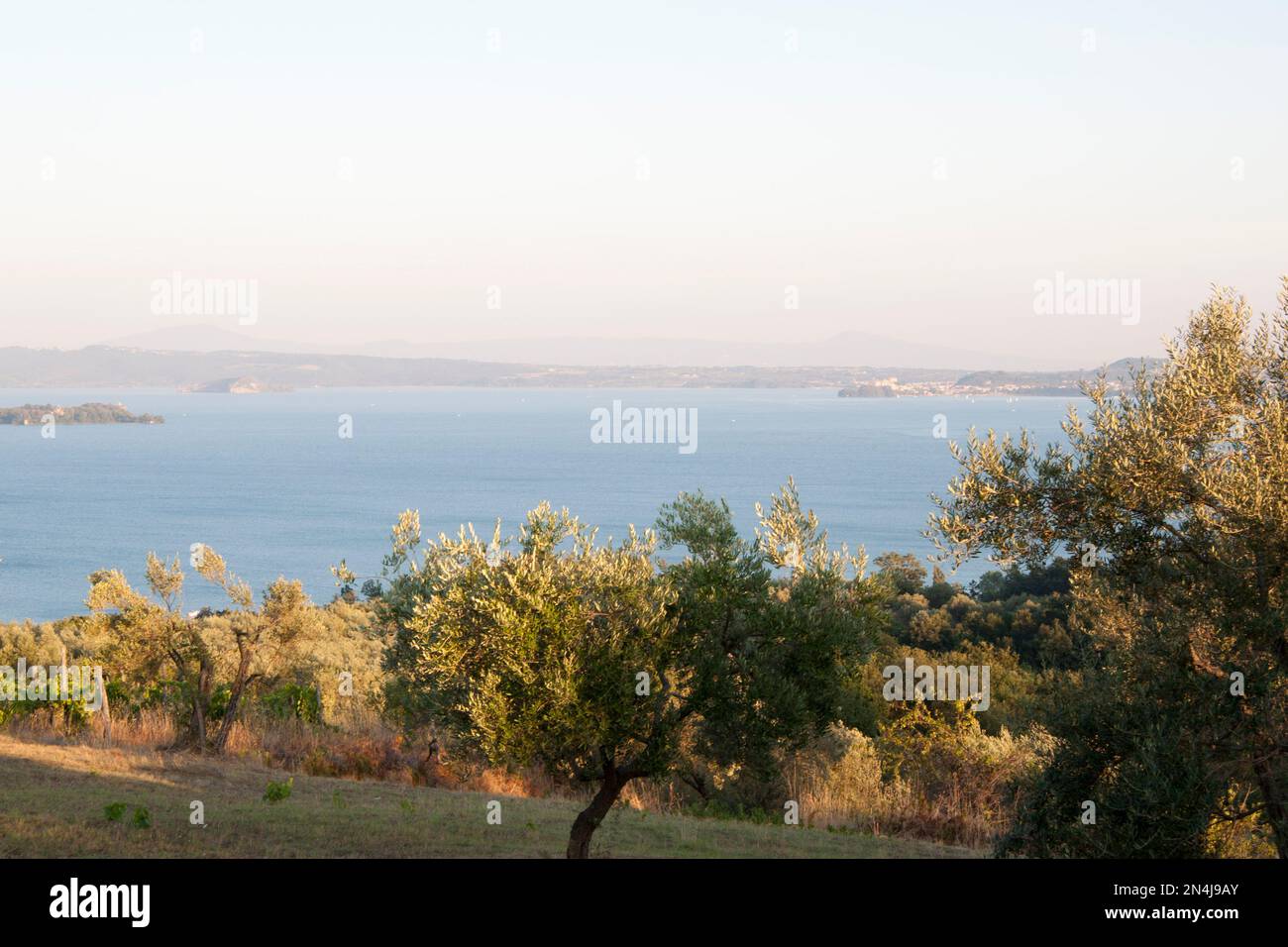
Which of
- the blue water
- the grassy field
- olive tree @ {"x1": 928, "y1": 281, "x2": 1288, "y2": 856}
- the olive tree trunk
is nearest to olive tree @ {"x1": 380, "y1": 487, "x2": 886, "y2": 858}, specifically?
the olive tree trunk

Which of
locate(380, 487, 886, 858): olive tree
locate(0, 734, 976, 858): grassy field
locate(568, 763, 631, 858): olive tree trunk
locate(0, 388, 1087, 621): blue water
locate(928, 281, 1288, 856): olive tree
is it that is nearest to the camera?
locate(928, 281, 1288, 856): olive tree

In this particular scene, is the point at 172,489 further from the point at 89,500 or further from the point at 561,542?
the point at 561,542

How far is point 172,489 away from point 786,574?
523ft

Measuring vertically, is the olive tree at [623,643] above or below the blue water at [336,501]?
above

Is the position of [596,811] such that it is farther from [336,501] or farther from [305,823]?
[336,501]

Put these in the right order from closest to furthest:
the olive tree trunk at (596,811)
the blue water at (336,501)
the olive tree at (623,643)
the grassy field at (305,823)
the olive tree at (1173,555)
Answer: the olive tree at (1173,555) < the olive tree at (623,643) < the olive tree trunk at (596,811) < the grassy field at (305,823) < the blue water at (336,501)

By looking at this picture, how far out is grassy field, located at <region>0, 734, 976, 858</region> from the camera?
11.3 meters

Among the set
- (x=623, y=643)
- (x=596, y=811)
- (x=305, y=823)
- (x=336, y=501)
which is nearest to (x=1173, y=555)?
(x=623, y=643)

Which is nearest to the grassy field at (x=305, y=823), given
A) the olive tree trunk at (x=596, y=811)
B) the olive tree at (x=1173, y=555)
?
the olive tree trunk at (x=596, y=811)

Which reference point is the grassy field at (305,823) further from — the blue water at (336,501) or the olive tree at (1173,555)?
the blue water at (336,501)

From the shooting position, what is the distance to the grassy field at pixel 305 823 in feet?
37.0

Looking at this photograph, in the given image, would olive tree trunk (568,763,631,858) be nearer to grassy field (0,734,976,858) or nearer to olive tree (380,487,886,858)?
olive tree (380,487,886,858)

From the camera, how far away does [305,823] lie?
12.6 meters
